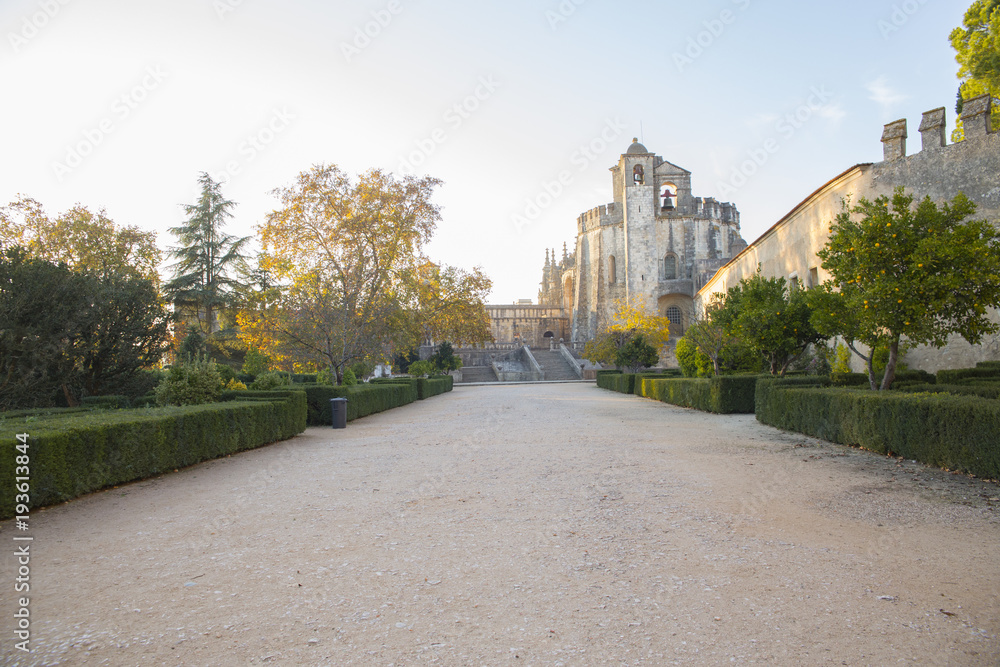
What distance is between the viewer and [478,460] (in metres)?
8.35

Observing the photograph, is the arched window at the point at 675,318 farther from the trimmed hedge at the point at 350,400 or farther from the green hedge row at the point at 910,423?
the green hedge row at the point at 910,423

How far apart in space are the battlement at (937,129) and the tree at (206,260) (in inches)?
1156

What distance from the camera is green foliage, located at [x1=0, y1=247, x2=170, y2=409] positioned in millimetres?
12398

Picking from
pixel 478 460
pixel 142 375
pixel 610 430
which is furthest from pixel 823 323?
pixel 142 375

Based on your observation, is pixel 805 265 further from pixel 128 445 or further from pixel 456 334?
pixel 128 445

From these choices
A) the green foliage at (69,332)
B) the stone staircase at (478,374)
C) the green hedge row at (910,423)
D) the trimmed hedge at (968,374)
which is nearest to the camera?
the green hedge row at (910,423)

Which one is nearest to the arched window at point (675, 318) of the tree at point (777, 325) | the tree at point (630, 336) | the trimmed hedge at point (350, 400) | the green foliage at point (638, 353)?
the tree at point (630, 336)

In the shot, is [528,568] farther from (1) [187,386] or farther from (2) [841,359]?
(2) [841,359]

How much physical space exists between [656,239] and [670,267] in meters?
2.97

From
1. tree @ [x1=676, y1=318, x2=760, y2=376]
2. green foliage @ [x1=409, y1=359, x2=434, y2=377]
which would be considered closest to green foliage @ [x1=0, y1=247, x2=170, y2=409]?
tree @ [x1=676, y1=318, x2=760, y2=376]

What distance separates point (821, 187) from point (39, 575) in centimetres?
1880

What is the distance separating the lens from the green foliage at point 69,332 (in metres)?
12.4

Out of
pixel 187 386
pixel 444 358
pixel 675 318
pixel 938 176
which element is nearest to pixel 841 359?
pixel 938 176

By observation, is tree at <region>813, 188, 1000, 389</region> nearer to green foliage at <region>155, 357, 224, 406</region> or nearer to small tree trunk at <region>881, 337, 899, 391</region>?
small tree trunk at <region>881, 337, 899, 391</region>
